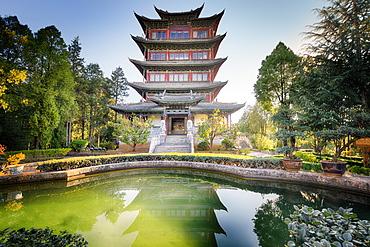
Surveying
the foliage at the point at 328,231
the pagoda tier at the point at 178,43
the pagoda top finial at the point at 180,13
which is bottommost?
the foliage at the point at 328,231

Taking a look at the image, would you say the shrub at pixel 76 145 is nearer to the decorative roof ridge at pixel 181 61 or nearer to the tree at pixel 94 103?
the tree at pixel 94 103

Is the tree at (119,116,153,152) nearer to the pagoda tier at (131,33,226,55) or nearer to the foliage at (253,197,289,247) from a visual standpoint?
the foliage at (253,197,289,247)

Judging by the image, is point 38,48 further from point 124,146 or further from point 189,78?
point 189,78

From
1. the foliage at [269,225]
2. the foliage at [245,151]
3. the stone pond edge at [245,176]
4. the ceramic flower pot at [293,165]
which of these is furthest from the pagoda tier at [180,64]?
the foliage at [269,225]

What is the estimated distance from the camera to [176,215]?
3.88 metres

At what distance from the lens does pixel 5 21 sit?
415 inches

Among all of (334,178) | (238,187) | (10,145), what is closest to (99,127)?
(10,145)

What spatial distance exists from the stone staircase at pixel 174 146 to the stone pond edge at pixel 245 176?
4513 mm

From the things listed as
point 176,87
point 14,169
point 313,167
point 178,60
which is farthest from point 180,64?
point 14,169

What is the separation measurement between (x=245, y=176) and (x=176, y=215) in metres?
4.21

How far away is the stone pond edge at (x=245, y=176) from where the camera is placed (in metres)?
5.34

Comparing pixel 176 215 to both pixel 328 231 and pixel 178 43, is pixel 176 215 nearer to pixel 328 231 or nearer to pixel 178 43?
pixel 328 231

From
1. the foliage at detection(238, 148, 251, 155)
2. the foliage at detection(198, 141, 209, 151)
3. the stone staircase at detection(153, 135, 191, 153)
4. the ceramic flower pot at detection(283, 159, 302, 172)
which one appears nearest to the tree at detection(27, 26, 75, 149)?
the stone staircase at detection(153, 135, 191, 153)

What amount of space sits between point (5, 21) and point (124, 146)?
12974 millimetres
